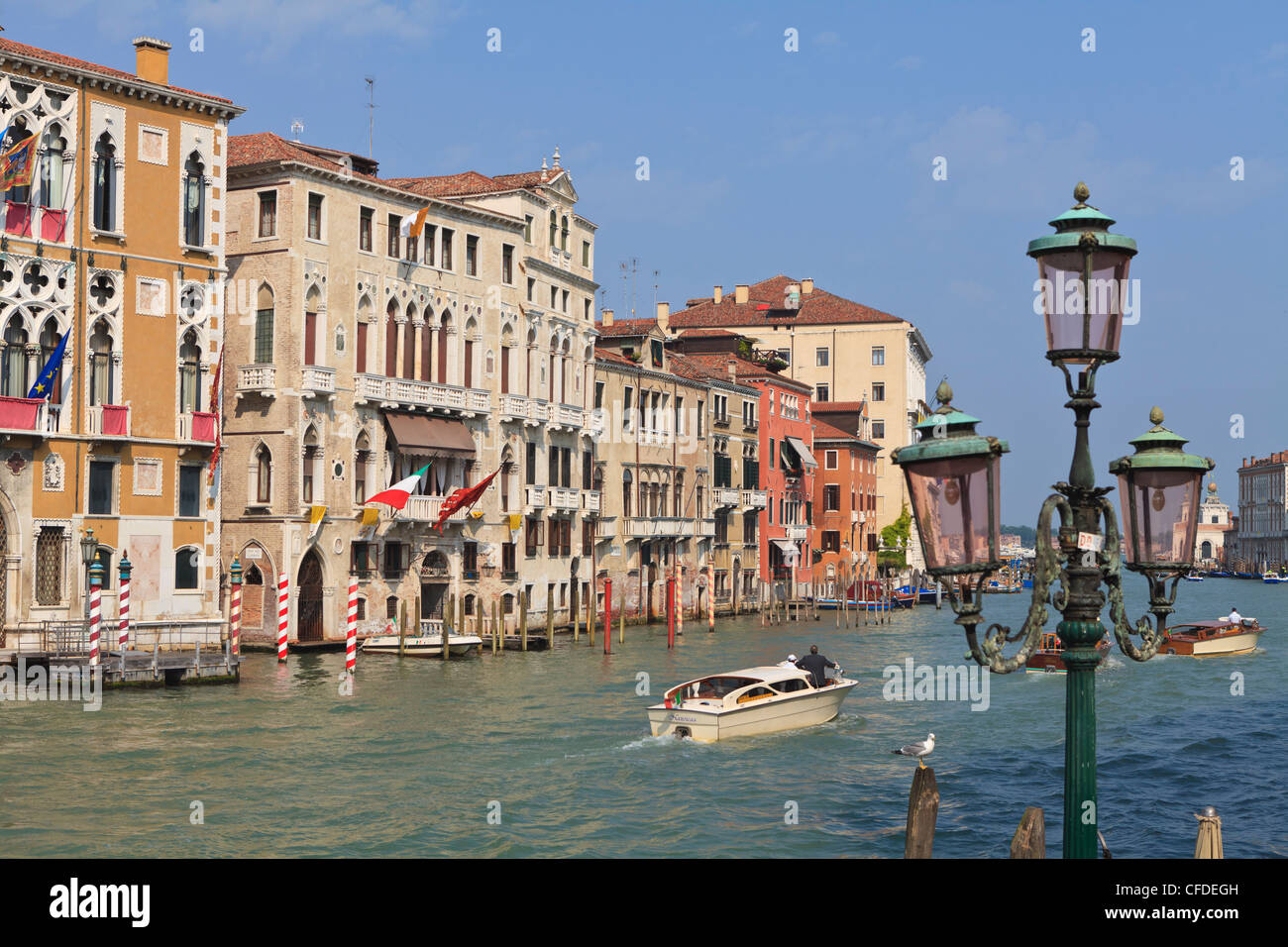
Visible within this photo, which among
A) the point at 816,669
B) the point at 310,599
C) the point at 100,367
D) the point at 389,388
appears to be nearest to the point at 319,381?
the point at 389,388

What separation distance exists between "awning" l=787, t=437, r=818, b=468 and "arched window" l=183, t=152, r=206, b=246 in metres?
37.6

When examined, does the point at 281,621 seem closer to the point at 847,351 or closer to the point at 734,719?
the point at 734,719

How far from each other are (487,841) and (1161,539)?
10433 mm

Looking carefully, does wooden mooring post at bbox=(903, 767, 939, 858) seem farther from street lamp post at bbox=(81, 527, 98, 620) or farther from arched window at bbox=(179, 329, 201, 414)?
arched window at bbox=(179, 329, 201, 414)

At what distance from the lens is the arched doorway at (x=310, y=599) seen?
3634 cm

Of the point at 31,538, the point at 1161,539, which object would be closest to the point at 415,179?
the point at 31,538

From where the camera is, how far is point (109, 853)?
574 inches

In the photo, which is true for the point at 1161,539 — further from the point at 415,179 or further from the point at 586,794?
the point at 415,179

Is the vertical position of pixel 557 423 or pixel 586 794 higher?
pixel 557 423

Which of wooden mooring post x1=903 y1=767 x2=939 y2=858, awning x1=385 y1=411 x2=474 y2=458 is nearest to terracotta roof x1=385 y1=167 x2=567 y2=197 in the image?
awning x1=385 y1=411 x2=474 y2=458

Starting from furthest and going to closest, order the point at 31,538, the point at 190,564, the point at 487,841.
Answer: the point at 190,564 → the point at 31,538 → the point at 487,841

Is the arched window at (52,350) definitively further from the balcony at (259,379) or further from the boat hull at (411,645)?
the boat hull at (411,645)
